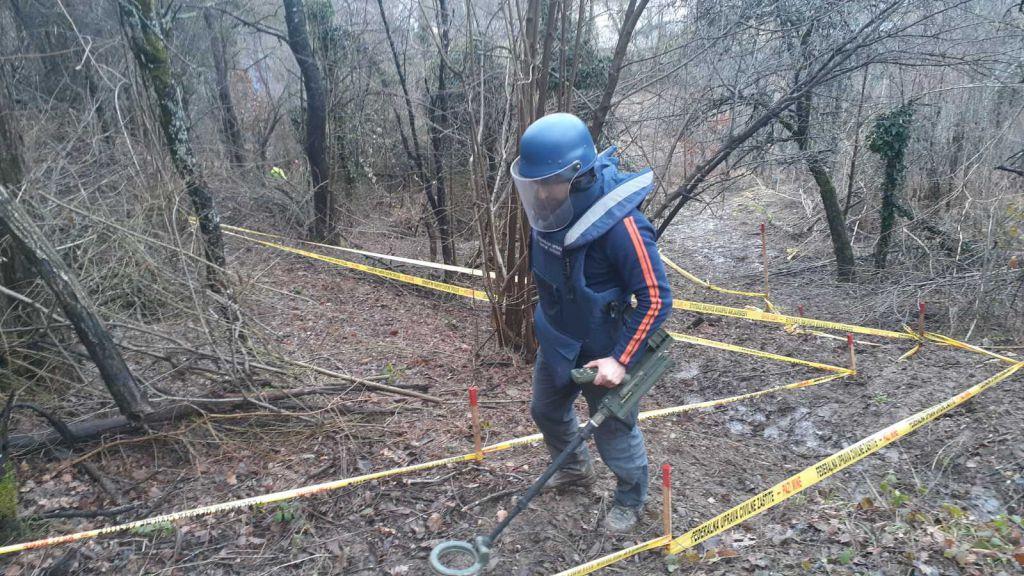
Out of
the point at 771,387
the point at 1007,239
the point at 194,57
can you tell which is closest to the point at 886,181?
the point at 1007,239

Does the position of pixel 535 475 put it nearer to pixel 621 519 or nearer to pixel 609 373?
pixel 621 519

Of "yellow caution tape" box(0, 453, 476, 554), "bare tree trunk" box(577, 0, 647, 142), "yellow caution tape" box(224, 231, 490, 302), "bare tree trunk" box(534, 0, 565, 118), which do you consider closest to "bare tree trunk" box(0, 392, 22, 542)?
"yellow caution tape" box(0, 453, 476, 554)

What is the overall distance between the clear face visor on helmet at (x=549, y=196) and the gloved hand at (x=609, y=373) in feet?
2.15

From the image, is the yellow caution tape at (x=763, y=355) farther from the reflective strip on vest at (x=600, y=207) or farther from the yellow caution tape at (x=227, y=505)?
the reflective strip on vest at (x=600, y=207)

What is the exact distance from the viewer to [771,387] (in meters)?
5.93

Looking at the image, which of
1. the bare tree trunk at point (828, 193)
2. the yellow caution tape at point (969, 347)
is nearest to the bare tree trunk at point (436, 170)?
the bare tree trunk at point (828, 193)

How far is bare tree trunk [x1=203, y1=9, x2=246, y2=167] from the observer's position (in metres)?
13.8

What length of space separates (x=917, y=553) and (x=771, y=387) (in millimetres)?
2985

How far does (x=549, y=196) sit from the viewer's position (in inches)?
115

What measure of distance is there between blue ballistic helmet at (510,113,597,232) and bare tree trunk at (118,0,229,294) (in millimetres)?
3592

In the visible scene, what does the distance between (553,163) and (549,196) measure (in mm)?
155

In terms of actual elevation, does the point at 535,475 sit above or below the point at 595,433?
below

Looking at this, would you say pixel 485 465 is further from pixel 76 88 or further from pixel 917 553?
pixel 76 88

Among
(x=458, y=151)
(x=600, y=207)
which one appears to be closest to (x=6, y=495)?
(x=600, y=207)
